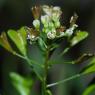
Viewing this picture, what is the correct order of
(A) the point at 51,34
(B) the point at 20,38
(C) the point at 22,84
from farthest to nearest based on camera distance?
(C) the point at 22,84 → (B) the point at 20,38 → (A) the point at 51,34

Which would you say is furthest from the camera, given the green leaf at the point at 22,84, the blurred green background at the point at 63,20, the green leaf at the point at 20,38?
the blurred green background at the point at 63,20

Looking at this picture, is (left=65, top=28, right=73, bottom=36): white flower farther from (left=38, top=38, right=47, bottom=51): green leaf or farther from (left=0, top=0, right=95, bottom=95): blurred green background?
(left=0, top=0, right=95, bottom=95): blurred green background

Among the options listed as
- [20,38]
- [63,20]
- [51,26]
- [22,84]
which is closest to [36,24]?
[51,26]

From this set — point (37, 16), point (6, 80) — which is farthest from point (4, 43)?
point (6, 80)

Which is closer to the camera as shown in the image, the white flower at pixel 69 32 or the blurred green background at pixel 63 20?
the white flower at pixel 69 32

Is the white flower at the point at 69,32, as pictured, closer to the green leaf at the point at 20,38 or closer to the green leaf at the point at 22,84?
the green leaf at the point at 20,38

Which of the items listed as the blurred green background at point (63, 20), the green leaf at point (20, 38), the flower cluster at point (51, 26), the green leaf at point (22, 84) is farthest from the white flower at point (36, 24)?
the blurred green background at point (63, 20)

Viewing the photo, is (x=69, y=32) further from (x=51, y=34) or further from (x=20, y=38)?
(x=20, y=38)

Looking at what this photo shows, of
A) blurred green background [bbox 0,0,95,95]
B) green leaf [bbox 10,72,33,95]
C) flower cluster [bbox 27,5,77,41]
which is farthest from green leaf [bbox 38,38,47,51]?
blurred green background [bbox 0,0,95,95]

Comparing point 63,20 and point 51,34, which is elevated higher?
point 51,34
